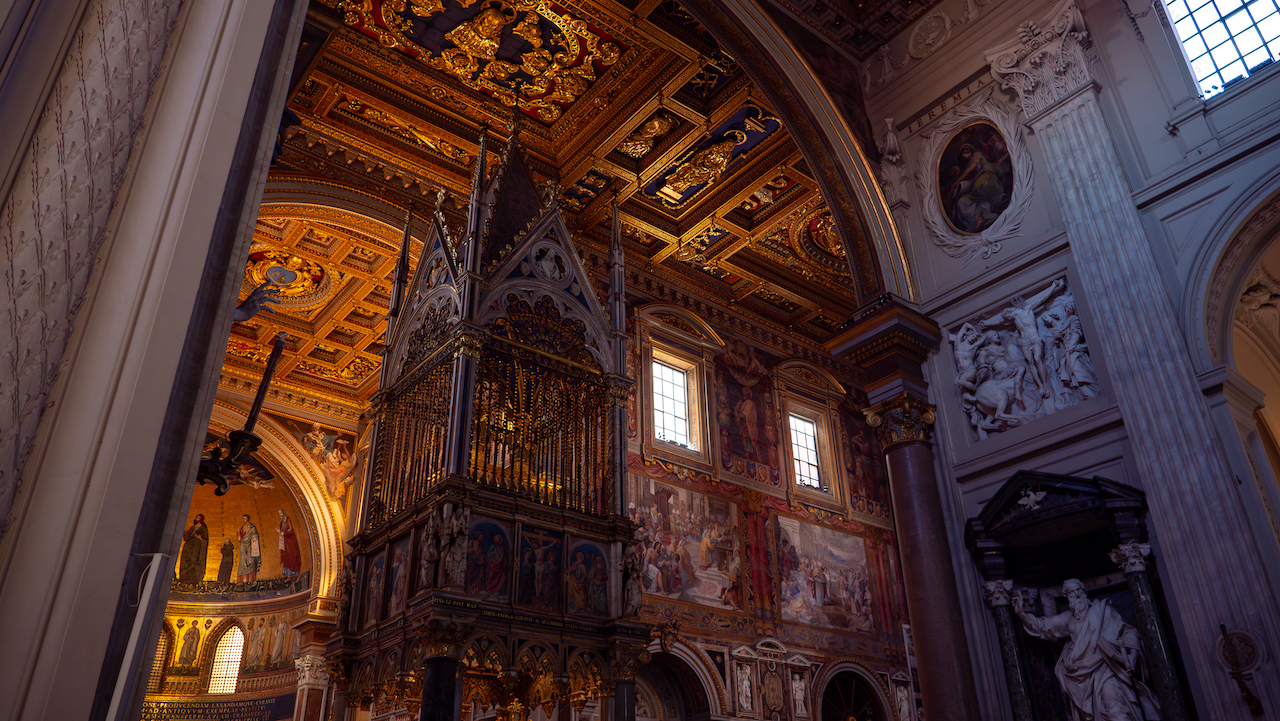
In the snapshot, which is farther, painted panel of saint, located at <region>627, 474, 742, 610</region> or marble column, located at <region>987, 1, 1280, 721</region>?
painted panel of saint, located at <region>627, 474, 742, 610</region>

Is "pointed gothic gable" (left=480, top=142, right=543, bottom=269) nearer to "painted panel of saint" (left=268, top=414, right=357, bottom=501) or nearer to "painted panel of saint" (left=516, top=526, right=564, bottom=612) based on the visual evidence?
"painted panel of saint" (left=516, top=526, right=564, bottom=612)

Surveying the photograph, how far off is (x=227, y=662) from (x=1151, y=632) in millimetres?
18964

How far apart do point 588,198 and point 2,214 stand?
12353 mm

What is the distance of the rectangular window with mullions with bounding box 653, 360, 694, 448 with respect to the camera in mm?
15492

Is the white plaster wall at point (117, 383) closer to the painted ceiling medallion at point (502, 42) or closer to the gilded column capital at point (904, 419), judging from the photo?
the gilded column capital at point (904, 419)

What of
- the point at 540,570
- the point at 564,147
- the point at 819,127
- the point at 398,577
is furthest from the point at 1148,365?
the point at 564,147

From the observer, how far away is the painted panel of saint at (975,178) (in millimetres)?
9180

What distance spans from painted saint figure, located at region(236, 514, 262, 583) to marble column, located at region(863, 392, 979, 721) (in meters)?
16.6

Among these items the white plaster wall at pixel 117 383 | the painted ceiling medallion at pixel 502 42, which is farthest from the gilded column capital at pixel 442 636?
the painted ceiling medallion at pixel 502 42

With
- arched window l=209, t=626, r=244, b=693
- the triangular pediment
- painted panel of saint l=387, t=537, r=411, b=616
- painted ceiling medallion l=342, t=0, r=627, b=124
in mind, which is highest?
painted ceiling medallion l=342, t=0, r=627, b=124

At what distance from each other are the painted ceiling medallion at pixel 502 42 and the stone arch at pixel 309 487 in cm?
971

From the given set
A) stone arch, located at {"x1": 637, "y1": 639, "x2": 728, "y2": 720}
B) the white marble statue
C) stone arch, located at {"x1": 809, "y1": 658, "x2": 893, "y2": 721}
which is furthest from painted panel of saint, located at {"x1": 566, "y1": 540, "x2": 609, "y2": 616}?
stone arch, located at {"x1": 809, "y1": 658, "x2": 893, "y2": 721}

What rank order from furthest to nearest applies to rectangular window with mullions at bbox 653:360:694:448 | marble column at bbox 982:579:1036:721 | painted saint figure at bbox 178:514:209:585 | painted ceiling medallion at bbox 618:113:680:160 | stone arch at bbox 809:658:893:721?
painted saint figure at bbox 178:514:209:585, rectangular window with mullions at bbox 653:360:694:448, stone arch at bbox 809:658:893:721, painted ceiling medallion at bbox 618:113:680:160, marble column at bbox 982:579:1036:721

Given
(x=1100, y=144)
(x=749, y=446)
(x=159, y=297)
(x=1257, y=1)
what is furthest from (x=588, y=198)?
(x=159, y=297)
